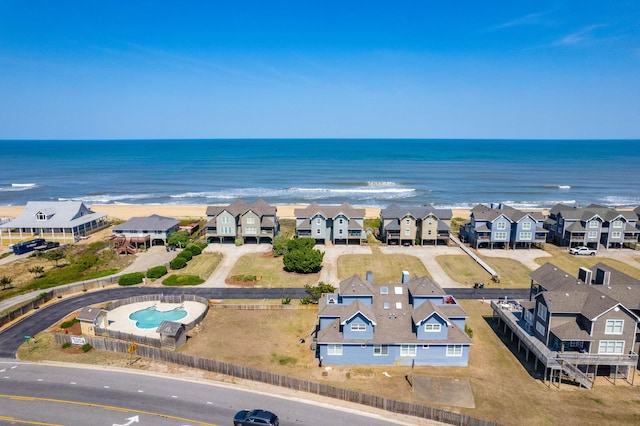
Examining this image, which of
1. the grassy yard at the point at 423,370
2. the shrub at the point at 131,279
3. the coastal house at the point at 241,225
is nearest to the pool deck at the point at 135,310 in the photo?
the grassy yard at the point at 423,370

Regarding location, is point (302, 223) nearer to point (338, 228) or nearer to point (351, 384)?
point (338, 228)

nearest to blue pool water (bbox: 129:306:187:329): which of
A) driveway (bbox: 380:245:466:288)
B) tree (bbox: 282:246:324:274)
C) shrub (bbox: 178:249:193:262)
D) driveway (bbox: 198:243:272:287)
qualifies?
driveway (bbox: 198:243:272:287)

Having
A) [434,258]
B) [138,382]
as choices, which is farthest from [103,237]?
[434,258]

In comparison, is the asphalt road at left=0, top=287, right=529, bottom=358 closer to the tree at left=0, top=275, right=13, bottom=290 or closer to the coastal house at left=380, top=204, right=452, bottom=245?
the tree at left=0, top=275, right=13, bottom=290

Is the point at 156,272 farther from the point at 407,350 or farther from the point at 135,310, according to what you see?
the point at 407,350

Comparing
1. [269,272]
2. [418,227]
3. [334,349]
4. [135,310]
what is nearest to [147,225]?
[269,272]
